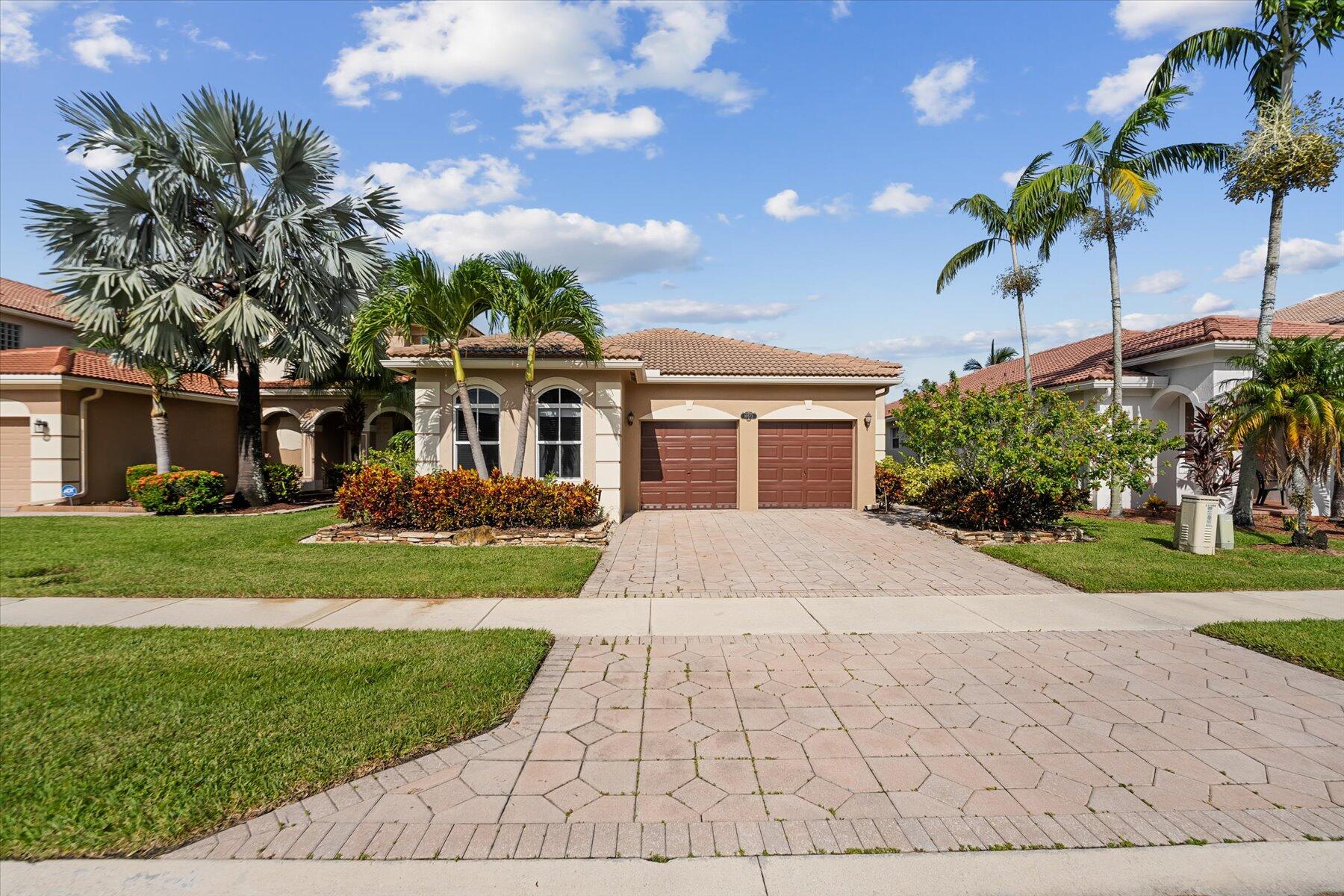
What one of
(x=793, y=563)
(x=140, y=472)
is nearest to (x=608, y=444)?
(x=793, y=563)

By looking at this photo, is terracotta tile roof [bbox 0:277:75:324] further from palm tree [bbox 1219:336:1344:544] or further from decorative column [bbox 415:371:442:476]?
palm tree [bbox 1219:336:1344:544]

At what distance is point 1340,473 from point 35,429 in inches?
1134

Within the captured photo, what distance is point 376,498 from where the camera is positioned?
10883 millimetres

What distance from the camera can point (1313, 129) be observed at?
1060cm

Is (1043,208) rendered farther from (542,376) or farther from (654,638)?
(654,638)

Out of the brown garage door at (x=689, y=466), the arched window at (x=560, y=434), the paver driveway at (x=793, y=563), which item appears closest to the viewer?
the paver driveway at (x=793, y=563)

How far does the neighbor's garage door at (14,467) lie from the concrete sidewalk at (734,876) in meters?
19.1

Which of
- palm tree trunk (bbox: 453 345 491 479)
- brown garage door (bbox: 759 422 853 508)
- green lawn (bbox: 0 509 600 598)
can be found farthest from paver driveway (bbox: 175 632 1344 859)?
brown garage door (bbox: 759 422 853 508)

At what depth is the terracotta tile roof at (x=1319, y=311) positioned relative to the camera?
22.1 m

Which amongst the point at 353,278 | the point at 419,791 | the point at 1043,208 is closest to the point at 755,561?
the point at 419,791

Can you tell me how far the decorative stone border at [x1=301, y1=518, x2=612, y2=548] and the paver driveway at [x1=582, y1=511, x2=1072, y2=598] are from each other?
2.39ft

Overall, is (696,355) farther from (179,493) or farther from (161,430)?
(161,430)

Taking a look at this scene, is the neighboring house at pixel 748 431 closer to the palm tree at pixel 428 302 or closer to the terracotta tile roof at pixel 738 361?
the terracotta tile roof at pixel 738 361

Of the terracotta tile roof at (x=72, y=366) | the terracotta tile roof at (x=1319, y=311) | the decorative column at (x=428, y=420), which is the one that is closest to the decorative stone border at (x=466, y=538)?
the decorative column at (x=428, y=420)
